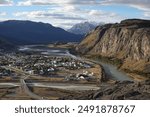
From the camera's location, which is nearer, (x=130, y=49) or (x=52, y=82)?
(x=52, y=82)

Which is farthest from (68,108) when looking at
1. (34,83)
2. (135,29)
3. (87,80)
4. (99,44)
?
(99,44)

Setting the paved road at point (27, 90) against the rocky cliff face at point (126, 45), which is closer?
the paved road at point (27, 90)

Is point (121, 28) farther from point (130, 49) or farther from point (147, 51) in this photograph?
point (147, 51)

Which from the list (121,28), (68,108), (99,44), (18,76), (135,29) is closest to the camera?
(68,108)

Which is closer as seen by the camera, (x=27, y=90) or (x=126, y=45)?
(x=27, y=90)

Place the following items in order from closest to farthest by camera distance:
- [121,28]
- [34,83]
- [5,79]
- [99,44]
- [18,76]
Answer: [34,83] → [5,79] → [18,76] → [121,28] → [99,44]

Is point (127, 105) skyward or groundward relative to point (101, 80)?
skyward

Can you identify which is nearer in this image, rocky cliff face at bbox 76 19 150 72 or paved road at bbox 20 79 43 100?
paved road at bbox 20 79 43 100
